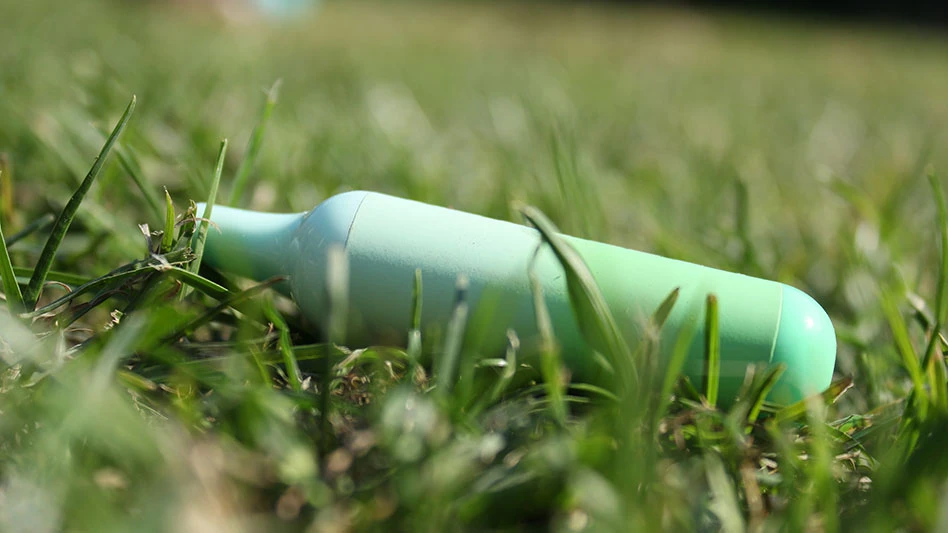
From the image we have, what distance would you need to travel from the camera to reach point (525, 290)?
642 mm

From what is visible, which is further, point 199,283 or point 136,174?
point 136,174

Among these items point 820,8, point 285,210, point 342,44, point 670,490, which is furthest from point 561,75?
point 820,8

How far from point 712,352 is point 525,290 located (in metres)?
0.15

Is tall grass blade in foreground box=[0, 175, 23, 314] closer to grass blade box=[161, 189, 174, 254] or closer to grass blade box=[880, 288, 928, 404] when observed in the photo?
grass blade box=[161, 189, 174, 254]

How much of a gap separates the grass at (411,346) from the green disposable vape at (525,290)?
0.02m

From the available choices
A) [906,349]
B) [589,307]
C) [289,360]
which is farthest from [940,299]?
[289,360]

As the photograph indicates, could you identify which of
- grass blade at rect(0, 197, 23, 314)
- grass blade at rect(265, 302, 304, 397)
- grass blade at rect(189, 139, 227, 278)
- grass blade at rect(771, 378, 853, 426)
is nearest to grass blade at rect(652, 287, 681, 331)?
grass blade at rect(771, 378, 853, 426)

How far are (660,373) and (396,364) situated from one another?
213 mm

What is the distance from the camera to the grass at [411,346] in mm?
506

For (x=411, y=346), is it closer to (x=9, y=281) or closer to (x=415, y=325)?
(x=415, y=325)

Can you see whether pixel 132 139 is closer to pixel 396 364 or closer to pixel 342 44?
pixel 396 364

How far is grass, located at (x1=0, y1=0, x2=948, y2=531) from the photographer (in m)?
0.51

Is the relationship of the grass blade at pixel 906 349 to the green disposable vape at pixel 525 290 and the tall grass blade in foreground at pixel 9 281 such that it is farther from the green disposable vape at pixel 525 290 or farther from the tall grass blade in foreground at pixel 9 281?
the tall grass blade in foreground at pixel 9 281

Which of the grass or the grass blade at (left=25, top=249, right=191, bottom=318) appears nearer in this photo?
the grass
